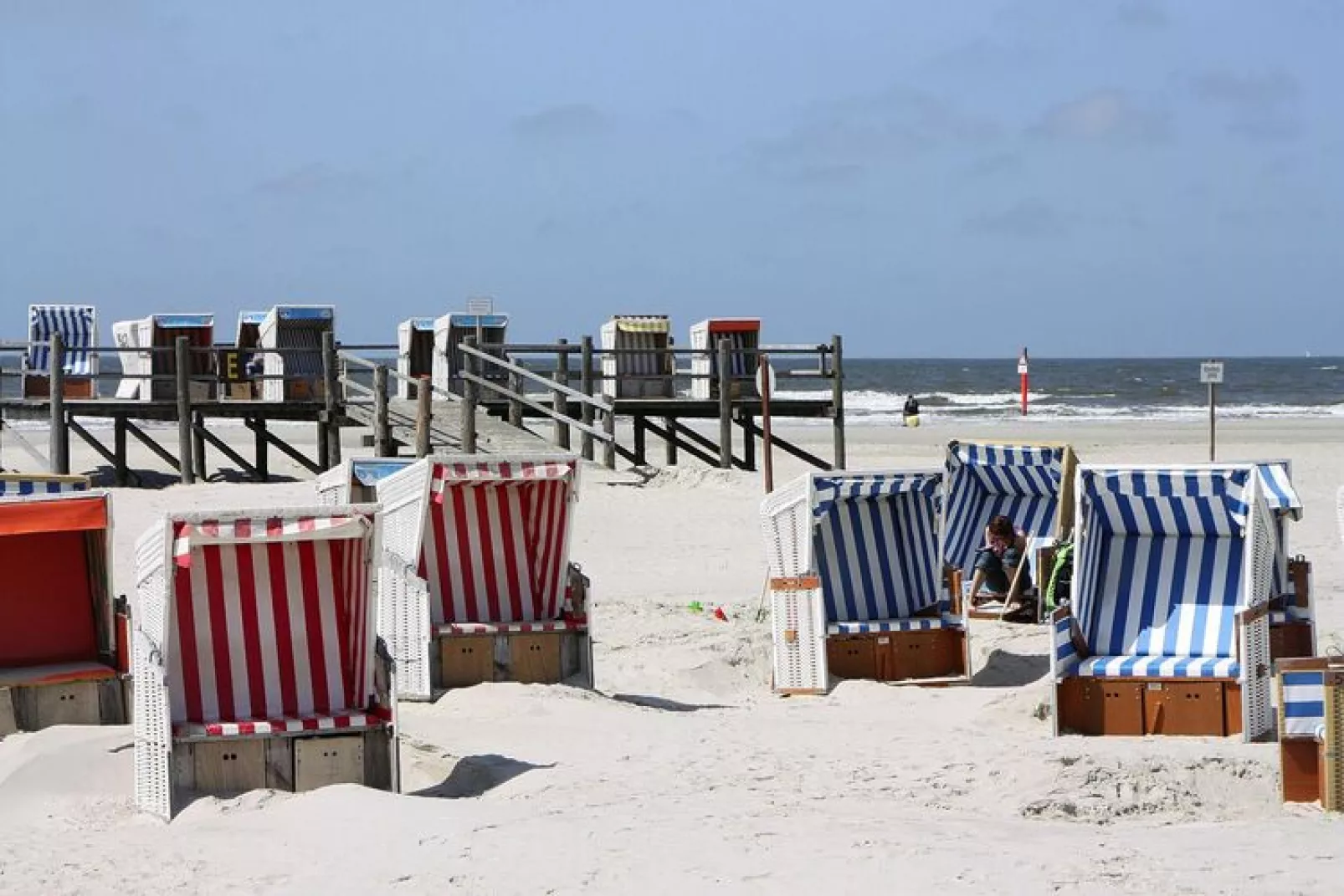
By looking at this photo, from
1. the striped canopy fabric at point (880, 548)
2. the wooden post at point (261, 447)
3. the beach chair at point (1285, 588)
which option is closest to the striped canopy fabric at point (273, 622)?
the striped canopy fabric at point (880, 548)

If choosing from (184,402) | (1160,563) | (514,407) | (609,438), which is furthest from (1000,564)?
(184,402)

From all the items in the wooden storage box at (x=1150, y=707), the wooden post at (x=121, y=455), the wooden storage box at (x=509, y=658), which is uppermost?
the wooden post at (x=121, y=455)

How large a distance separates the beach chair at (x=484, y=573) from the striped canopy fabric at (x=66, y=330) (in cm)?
1737

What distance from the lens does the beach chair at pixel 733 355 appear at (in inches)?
1026

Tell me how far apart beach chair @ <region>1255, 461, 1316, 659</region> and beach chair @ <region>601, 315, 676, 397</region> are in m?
15.6

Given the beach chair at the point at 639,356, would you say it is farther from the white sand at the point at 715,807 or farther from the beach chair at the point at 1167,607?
the beach chair at the point at 1167,607

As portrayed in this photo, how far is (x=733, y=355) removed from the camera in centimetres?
2591

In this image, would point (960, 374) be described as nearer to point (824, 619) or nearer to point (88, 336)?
point (88, 336)

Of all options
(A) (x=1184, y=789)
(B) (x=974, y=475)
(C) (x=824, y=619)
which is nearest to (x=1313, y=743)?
(A) (x=1184, y=789)

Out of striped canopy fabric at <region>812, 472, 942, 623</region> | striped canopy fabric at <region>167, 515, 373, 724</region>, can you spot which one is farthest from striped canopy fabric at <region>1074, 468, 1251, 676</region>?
striped canopy fabric at <region>167, 515, 373, 724</region>

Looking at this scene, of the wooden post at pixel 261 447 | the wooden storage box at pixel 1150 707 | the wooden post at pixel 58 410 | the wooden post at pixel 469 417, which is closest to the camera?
the wooden storage box at pixel 1150 707

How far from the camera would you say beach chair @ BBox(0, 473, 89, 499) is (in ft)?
36.2

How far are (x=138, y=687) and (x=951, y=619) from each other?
565cm

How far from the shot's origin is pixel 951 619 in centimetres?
1240
